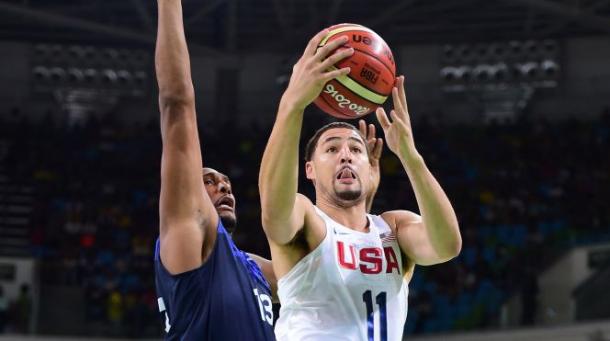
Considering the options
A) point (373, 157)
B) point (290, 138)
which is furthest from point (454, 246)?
point (290, 138)

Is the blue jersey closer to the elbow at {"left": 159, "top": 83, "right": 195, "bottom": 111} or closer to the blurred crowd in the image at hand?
the elbow at {"left": 159, "top": 83, "right": 195, "bottom": 111}

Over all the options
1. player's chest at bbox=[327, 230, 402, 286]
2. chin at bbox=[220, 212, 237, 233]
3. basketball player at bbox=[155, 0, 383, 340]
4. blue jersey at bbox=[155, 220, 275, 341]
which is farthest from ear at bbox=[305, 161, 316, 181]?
blue jersey at bbox=[155, 220, 275, 341]

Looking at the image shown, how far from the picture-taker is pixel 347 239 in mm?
4297

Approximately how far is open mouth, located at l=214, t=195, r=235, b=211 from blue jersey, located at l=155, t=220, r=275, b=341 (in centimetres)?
38

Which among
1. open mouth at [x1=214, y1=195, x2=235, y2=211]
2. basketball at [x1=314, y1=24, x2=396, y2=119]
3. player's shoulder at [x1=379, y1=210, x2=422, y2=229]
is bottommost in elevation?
player's shoulder at [x1=379, y1=210, x2=422, y2=229]

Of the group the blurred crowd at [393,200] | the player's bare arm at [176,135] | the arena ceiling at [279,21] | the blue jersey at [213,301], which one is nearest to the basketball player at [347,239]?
the blue jersey at [213,301]

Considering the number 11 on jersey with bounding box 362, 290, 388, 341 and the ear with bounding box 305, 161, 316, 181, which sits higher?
the ear with bounding box 305, 161, 316, 181

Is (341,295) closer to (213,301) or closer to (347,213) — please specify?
(347,213)

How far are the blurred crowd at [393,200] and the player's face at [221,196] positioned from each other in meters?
9.13

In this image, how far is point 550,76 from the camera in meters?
21.0

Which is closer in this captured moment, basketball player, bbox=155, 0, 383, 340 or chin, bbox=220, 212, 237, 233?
basketball player, bbox=155, 0, 383, 340

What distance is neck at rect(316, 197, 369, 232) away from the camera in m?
4.43

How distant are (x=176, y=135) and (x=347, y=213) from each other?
4.82ft

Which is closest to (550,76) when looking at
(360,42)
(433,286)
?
(433,286)
